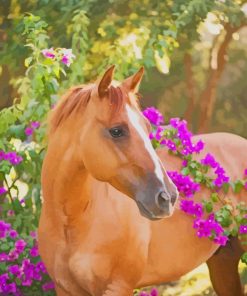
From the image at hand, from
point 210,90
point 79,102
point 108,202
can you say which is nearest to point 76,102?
point 79,102

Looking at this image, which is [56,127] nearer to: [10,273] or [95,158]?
[95,158]

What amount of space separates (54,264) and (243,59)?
819cm

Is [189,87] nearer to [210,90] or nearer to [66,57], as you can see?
[210,90]

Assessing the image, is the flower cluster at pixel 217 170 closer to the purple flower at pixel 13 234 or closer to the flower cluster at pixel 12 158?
the flower cluster at pixel 12 158

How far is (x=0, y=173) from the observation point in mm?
4352

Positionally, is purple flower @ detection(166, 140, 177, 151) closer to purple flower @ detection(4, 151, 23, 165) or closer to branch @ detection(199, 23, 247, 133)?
purple flower @ detection(4, 151, 23, 165)

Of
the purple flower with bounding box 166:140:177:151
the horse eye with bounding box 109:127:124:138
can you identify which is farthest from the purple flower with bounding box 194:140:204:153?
the horse eye with bounding box 109:127:124:138

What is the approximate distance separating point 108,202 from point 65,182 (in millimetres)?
238


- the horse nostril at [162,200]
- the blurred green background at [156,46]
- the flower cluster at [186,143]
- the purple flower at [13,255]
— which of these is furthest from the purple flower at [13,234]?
the horse nostril at [162,200]

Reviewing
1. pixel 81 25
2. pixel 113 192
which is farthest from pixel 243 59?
pixel 113 192

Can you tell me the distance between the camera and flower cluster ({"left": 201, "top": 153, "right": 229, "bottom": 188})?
11.9ft

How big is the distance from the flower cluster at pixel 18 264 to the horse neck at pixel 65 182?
49.2 inches

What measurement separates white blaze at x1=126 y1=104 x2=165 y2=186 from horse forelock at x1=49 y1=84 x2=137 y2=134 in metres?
0.05

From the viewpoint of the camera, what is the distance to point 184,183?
139 inches
